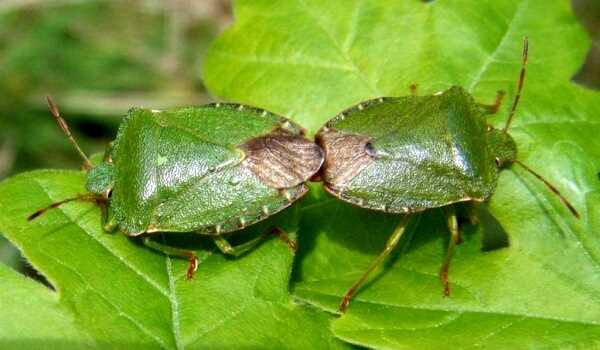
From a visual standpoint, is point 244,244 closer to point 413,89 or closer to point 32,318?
point 32,318

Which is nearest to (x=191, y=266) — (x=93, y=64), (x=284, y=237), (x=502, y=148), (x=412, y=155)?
(x=284, y=237)

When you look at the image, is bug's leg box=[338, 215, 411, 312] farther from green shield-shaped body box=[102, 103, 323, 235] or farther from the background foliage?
green shield-shaped body box=[102, 103, 323, 235]

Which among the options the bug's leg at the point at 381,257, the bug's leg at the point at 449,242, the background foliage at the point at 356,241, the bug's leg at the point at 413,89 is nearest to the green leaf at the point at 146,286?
the background foliage at the point at 356,241

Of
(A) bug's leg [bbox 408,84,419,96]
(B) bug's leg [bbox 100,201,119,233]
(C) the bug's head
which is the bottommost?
(C) the bug's head

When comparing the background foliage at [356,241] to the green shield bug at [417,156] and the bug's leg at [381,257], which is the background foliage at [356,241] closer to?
the bug's leg at [381,257]

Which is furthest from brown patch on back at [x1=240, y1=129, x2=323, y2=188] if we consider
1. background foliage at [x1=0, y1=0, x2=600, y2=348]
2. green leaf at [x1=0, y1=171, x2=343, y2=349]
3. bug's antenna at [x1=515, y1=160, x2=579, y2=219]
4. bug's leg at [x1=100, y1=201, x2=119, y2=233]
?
bug's antenna at [x1=515, y1=160, x2=579, y2=219]

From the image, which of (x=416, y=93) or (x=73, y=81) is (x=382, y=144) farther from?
A: (x=73, y=81)
